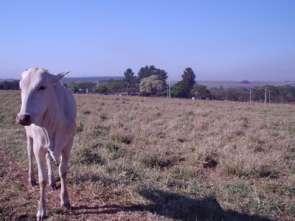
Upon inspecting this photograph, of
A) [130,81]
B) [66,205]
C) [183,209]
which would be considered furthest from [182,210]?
[130,81]

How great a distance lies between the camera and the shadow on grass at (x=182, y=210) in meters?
6.20

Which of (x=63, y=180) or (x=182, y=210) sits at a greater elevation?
(x=63, y=180)

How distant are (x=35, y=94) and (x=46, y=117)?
54cm

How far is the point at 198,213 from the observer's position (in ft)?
20.6

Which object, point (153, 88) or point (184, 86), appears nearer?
point (184, 86)

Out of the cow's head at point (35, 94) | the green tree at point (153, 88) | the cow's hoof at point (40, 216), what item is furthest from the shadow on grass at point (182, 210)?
the green tree at point (153, 88)

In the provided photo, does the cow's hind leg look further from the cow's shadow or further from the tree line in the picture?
the tree line

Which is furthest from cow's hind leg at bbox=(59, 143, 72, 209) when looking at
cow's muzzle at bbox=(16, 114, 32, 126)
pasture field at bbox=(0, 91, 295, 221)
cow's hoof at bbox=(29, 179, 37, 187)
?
cow's muzzle at bbox=(16, 114, 32, 126)

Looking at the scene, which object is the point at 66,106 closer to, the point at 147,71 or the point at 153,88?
the point at 153,88

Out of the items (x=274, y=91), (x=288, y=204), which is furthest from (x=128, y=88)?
(x=288, y=204)

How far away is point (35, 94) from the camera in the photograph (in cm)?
538

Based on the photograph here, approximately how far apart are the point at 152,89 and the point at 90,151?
163 ft

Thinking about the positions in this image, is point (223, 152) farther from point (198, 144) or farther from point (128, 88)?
point (128, 88)

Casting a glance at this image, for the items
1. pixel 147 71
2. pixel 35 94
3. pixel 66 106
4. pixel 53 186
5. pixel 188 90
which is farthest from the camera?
pixel 147 71
